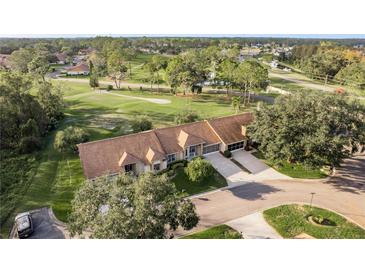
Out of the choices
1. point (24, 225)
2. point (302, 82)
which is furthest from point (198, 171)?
point (302, 82)

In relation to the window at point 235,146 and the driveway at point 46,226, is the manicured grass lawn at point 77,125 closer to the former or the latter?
the driveway at point 46,226

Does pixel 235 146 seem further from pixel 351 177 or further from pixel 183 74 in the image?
pixel 183 74

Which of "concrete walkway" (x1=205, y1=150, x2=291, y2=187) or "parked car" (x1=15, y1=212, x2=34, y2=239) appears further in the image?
"concrete walkway" (x1=205, y1=150, x2=291, y2=187)

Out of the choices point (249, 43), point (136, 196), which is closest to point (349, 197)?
point (136, 196)

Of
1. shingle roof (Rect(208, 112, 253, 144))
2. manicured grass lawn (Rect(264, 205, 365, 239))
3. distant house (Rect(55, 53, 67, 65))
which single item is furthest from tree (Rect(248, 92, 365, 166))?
distant house (Rect(55, 53, 67, 65))

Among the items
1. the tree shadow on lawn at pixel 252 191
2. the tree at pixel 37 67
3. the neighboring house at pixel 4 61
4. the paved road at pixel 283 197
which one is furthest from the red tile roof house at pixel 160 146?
the neighboring house at pixel 4 61

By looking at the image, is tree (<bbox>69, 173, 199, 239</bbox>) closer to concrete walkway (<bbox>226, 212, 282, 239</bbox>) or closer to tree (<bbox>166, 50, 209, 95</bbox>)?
concrete walkway (<bbox>226, 212, 282, 239</bbox>)

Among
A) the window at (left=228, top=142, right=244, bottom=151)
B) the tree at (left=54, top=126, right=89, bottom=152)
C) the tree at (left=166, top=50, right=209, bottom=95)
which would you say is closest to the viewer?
the tree at (left=54, top=126, right=89, bottom=152)
